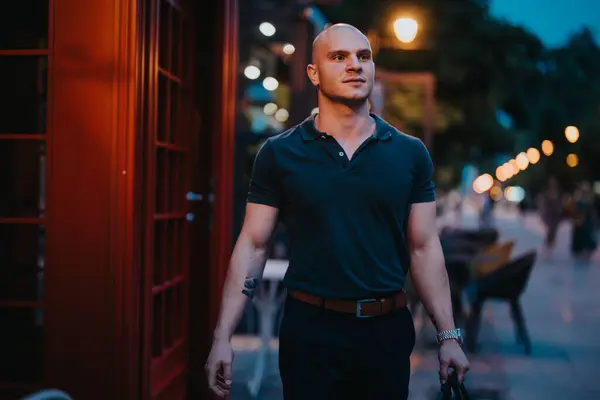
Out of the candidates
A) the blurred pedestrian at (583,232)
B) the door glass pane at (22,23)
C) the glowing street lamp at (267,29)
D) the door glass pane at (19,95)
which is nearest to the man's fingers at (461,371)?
the door glass pane at (22,23)

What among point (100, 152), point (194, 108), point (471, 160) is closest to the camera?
point (100, 152)

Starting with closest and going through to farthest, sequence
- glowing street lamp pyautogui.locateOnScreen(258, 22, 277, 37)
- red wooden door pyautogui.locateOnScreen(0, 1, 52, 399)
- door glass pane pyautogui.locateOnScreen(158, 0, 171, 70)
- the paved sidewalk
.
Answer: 1. door glass pane pyautogui.locateOnScreen(158, 0, 171, 70)
2. the paved sidewalk
3. red wooden door pyautogui.locateOnScreen(0, 1, 52, 399)
4. glowing street lamp pyautogui.locateOnScreen(258, 22, 277, 37)

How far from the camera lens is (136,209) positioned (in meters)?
3.78

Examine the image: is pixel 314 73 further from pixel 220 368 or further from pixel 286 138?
pixel 220 368

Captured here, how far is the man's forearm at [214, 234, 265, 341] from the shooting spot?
3146mm

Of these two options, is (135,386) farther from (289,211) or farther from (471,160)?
(471,160)

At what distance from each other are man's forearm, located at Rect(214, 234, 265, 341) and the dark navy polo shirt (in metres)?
0.16

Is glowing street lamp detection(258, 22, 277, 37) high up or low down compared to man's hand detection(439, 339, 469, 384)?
up

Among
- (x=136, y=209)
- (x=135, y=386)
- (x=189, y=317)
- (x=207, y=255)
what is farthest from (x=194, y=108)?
(x=135, y=386)

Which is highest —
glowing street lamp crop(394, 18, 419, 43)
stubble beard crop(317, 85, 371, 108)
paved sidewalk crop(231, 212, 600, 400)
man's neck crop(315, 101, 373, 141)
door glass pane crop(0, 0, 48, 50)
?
glowing street lamp crop(394, 18, 419, 43)

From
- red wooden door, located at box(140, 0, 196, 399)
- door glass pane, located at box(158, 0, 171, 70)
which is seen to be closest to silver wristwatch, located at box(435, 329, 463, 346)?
red wooden door, located at box(140, 0, 196, 399)

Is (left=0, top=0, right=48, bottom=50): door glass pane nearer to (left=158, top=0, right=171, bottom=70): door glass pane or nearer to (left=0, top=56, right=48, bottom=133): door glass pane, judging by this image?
(left=0, top=56, right=48, bottom=133): door glass pane

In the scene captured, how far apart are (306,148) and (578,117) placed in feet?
106

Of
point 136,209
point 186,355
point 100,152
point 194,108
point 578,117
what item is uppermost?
point 578,117
